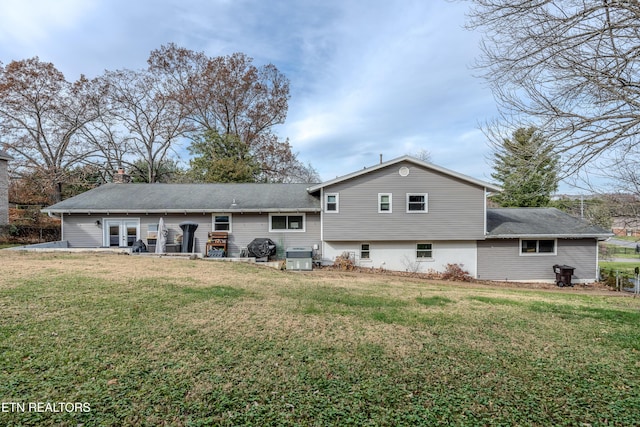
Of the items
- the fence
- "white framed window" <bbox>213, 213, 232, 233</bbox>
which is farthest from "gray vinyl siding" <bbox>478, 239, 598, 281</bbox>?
the fence

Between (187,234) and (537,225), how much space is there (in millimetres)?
17394

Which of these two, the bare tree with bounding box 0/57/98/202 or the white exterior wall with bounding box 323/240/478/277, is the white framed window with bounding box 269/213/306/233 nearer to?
Answer: the white exterior wall with bounding box 323/240/478/277

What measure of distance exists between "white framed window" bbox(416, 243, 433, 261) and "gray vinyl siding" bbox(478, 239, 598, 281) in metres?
2.42

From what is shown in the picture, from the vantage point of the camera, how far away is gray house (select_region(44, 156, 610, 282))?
1453 cm

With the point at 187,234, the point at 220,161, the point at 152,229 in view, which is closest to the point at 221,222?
the point at 187,234

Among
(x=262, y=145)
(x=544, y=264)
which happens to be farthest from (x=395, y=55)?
(x=262, y=145)

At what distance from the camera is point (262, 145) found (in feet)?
97.2

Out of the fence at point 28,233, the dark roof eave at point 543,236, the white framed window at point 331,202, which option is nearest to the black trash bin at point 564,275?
the dark roof eave at point 543,236

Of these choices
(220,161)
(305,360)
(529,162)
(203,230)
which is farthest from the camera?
(220,161)

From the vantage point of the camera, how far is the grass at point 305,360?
2693 millimetres

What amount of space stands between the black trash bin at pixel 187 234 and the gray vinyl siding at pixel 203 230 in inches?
16.8

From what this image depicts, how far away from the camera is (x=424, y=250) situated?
589 inches

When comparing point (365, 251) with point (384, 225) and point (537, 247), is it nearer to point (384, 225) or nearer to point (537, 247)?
point (384, 225)

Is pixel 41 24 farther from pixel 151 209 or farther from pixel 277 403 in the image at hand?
pixel 277 403
